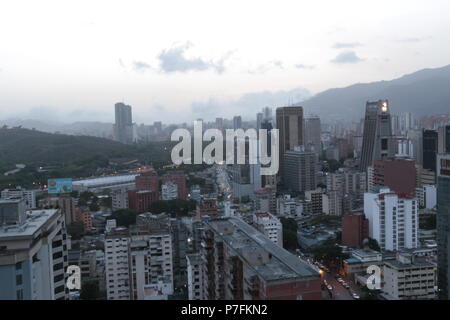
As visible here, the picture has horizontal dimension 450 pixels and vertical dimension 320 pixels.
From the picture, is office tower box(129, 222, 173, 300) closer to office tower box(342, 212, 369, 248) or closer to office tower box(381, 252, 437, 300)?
office tower box(381, 252, 437, 300)

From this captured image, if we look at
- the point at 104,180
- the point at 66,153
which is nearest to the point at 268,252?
the point at 104,180

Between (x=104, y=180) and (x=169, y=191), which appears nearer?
(x=169, y=191)

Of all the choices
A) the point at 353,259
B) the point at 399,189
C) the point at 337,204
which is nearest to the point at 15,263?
the point at 353,259

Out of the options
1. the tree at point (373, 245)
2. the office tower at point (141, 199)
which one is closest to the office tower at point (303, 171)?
the office tower at point (141, 199)

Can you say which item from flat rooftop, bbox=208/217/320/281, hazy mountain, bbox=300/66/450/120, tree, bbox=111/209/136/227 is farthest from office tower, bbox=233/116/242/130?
flat rooftop, bbox=208/217/320/281

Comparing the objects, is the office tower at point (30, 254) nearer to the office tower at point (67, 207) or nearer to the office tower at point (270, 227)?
the office tower at point (270, 227)

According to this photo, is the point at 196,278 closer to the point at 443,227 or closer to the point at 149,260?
the point at 149,260
